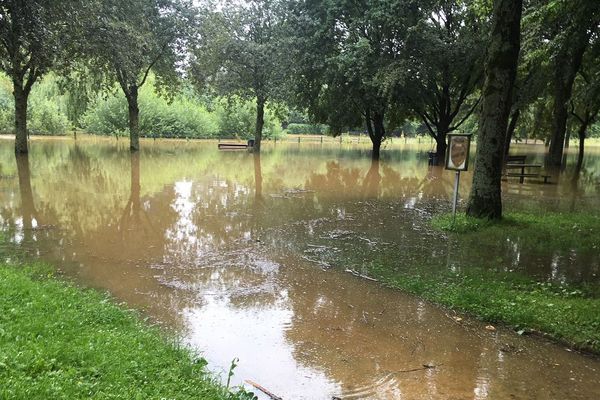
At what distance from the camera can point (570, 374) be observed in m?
4.85

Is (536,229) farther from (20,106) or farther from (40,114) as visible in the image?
(40,114)

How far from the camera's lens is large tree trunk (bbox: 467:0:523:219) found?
1012 centimetres

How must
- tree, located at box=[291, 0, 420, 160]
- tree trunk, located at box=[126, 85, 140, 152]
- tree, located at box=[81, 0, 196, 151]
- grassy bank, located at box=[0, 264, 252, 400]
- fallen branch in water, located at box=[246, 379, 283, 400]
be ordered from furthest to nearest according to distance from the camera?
1. tree trunk, located at box=[126, 85, 140, 152]
2. tree, located at box=[291, 0, 420, 160]
3. tree, located at box=[81, 0, 196, 151]
4. fallen branch in water, located at box=[246, 379, 283, 400]
5. grassy bank, located at box=[0, 264, 252, 400]

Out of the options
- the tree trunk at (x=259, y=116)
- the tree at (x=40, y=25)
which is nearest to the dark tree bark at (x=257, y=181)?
the tree trunk at (x=259, y=116)

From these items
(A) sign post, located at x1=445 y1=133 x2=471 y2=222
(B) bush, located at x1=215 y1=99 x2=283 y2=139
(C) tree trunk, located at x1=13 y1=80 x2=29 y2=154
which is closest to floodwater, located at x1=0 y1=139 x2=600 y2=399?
(A) sign post, located at x1=445 y1=133 x2=471 y2=222

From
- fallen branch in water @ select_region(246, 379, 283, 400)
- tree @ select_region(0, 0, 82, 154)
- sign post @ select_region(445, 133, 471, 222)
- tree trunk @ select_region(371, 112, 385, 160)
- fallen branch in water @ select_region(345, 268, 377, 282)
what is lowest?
fallen branch in water @ select_region(246, 379, 283, 400)

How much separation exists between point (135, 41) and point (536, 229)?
16113 mm

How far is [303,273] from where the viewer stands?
25.8 feet

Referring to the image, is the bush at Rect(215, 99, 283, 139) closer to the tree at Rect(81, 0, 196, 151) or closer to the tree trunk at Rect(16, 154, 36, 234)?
the tree at Rect(81, 0, 196, 151)

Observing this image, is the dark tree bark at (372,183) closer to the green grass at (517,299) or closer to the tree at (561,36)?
the tree at (561,36)

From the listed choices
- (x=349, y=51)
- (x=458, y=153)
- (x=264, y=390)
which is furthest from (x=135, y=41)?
(x=264, y=390)

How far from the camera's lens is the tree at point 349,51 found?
2384 cm

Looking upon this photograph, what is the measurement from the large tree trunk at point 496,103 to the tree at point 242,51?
21.1 meters

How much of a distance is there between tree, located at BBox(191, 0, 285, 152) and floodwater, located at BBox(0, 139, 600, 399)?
51.8 ft
